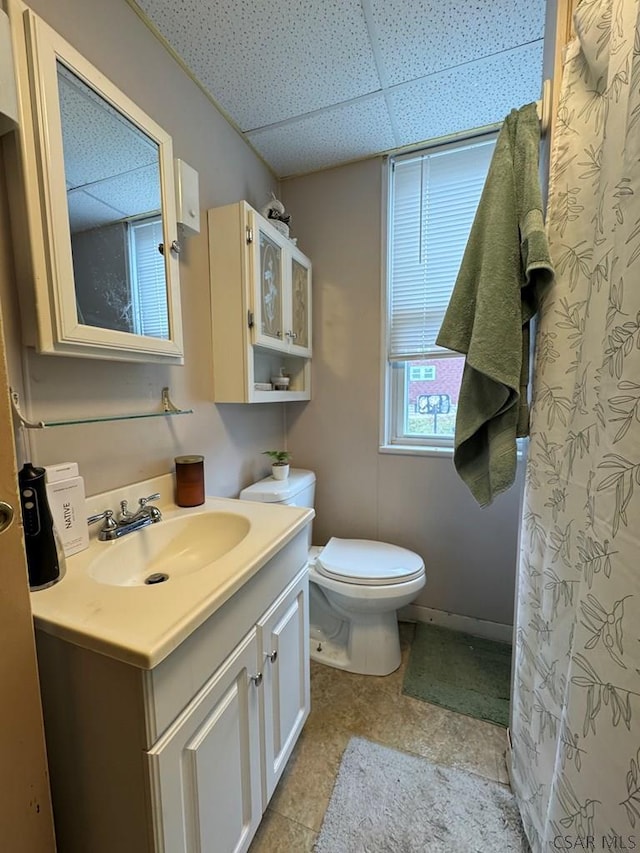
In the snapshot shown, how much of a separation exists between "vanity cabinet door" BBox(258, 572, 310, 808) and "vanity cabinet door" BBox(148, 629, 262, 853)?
0.05 m

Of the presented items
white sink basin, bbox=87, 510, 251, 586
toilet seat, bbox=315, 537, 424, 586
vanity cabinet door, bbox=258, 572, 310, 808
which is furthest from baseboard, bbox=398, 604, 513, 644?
white sink basin, bbox=87, 510, 251, 586

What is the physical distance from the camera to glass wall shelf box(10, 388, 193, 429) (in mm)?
714

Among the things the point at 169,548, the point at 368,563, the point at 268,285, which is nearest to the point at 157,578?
the point at 169,548

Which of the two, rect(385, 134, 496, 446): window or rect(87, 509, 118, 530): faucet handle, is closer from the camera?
rect(87, 509, 118, 530): faucet handle

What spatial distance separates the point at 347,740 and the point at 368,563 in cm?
58

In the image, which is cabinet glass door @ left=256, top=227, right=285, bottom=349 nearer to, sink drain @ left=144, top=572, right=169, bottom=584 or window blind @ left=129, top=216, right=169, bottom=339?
window blind @ left=129, top=216, right=169, bottom=339

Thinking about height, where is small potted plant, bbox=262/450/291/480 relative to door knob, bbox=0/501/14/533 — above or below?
below

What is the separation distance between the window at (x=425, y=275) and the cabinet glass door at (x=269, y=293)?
0.57 m

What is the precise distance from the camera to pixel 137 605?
1.98 feet

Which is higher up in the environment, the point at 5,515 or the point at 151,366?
the point at 151,366

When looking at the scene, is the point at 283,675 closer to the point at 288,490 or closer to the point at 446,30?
the point at 288,490

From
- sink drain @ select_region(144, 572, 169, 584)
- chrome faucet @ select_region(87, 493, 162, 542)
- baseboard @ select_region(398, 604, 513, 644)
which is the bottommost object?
baseboard @ select_region(398, 604, 513, 644)

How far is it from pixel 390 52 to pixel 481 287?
35.8 inches

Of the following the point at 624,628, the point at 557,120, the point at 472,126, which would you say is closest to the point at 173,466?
the point at 624,628
